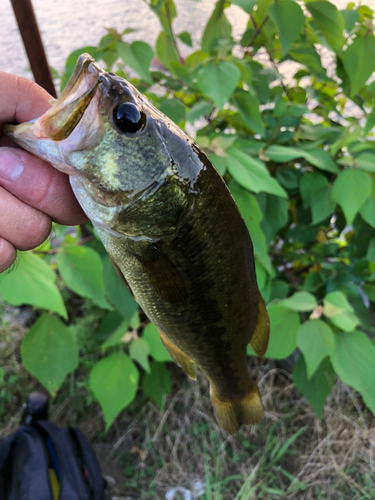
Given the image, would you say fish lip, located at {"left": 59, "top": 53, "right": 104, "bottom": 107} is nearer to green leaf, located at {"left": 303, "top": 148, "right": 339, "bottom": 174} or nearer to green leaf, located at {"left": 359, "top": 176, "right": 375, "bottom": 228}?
green leaf, located at {"left": 303, "top": 148, "right": 339, "bottom": 174}

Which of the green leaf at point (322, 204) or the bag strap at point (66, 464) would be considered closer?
the green leaf at point (322, 204)

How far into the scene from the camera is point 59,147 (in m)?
0.52

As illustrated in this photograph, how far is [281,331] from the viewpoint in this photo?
111cm

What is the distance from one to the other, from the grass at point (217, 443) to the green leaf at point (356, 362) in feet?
2.37

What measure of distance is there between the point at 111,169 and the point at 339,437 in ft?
5.61

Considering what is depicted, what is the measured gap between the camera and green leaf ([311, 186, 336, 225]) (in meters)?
1.27

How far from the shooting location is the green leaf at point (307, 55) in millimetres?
1296

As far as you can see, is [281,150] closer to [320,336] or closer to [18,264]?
[320,336]

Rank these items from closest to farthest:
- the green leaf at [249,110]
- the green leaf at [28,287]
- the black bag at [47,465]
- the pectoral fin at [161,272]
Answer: the pectoral fin at [161,272] < the green leaf at [28,287] < the green leaf at [249,110] < the black bag at [47,465]

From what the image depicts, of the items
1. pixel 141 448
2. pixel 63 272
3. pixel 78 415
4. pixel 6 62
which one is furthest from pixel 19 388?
pixel 6 62

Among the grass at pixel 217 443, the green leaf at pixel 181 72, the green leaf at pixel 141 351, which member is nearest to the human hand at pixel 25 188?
the green leaf at pixel 141 351

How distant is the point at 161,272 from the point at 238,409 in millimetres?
520

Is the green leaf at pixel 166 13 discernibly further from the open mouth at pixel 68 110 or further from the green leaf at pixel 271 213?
the open mouth at pixel 68 110

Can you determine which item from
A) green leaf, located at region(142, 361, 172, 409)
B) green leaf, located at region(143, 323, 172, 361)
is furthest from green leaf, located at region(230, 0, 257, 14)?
green leaf, located at region(142, 361, 172, 409)
